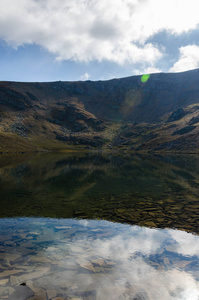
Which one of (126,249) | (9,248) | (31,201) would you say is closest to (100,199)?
(31,201)

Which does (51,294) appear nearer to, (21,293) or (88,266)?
(21,293)

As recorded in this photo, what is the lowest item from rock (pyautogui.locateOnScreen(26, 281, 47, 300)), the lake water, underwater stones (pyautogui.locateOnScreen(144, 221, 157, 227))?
underwater stones (pyautogui.locateOnScreen(144, 221, 157, 227))

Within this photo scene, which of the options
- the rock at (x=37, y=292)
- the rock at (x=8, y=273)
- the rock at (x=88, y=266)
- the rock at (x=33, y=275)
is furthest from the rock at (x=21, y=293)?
the rock at (x=88, y=266)

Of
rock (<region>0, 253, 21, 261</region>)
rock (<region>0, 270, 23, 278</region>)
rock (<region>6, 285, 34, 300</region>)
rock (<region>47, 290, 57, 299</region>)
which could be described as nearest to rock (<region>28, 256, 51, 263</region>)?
rock (<region>0, 253, 21, 261</region>)

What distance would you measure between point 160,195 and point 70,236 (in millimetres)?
19687

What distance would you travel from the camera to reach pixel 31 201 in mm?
27203

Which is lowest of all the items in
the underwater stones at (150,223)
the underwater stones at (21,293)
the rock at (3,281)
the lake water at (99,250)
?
the underwater stones at (150,223)

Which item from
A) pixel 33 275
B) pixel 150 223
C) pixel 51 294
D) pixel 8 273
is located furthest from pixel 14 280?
pixel 150 223

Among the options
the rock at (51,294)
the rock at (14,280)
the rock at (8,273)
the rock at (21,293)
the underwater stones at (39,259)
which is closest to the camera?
the rock at (21,293)

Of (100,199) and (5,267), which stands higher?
→ (5,267)

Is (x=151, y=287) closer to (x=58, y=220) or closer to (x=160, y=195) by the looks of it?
(x=58, y=220)

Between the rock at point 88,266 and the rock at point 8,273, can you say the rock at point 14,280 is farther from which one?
the rock at point 88,266

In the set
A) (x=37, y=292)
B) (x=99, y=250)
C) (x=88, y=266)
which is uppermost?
(x=37, y=292)

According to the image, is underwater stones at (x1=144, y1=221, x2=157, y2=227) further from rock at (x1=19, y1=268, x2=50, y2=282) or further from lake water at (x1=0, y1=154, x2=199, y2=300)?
rock at (x1=19, y1=268, x2=50, y2=282)
